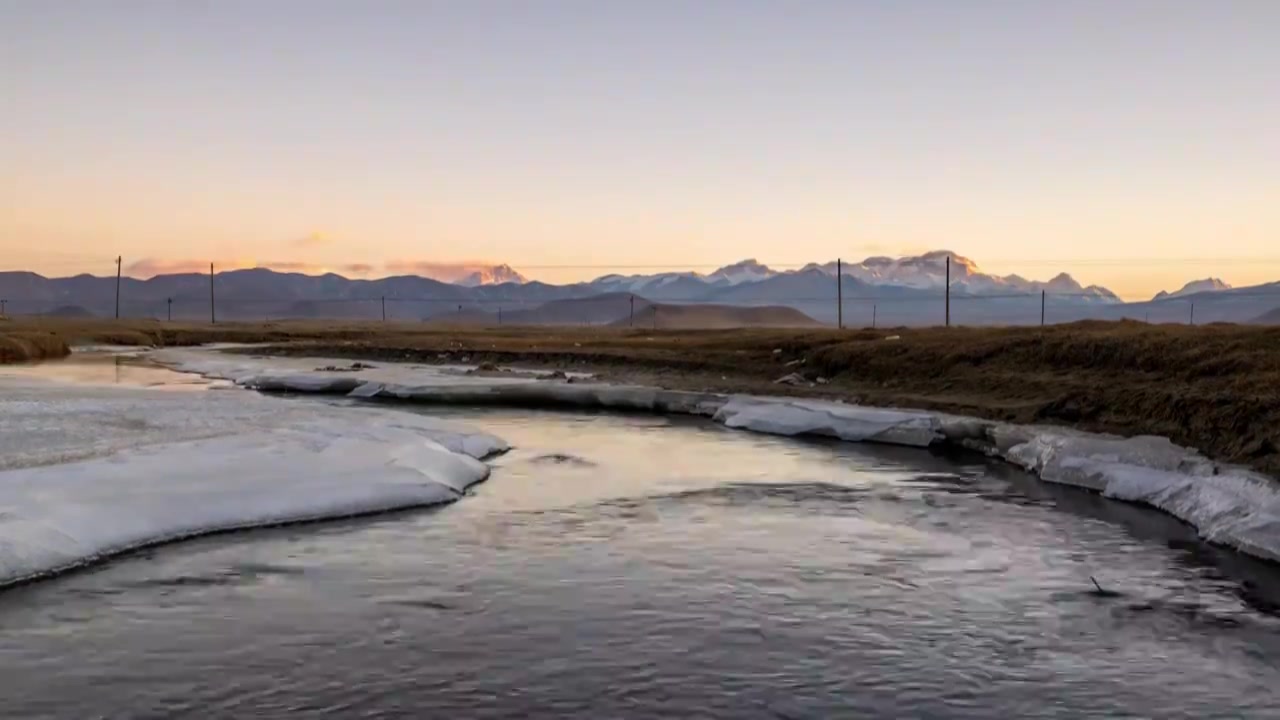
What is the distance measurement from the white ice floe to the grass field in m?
13.0

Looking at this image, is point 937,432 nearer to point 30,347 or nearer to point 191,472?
point 191,472

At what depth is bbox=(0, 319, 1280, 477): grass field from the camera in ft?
68.8

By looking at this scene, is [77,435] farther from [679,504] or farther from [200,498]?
[679,504]

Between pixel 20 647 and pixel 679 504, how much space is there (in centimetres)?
981

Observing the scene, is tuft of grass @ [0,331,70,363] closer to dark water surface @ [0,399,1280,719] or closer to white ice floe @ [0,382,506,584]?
white ice floe @ [0,382,506,584]

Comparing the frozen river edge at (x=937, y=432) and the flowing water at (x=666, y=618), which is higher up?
the frozen river edge at (x=937, y=432)

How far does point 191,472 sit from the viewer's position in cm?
1711

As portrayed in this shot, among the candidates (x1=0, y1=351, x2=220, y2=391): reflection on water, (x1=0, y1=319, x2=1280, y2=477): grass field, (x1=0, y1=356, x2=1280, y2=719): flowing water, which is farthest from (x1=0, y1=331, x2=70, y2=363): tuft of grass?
(x1=0, y1=356, x2=1280, y2=719): flowing water

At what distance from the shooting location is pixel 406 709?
8.91 metres

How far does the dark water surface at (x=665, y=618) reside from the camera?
9.25 meters

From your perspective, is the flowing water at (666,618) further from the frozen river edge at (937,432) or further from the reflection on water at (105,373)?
the reflection on water at (105,373)

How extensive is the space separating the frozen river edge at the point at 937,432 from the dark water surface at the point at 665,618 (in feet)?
2.36

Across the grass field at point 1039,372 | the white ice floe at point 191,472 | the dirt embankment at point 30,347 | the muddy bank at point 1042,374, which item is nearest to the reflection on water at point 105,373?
the dirt embankment at point 30,347

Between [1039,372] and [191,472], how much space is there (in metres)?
22.5
